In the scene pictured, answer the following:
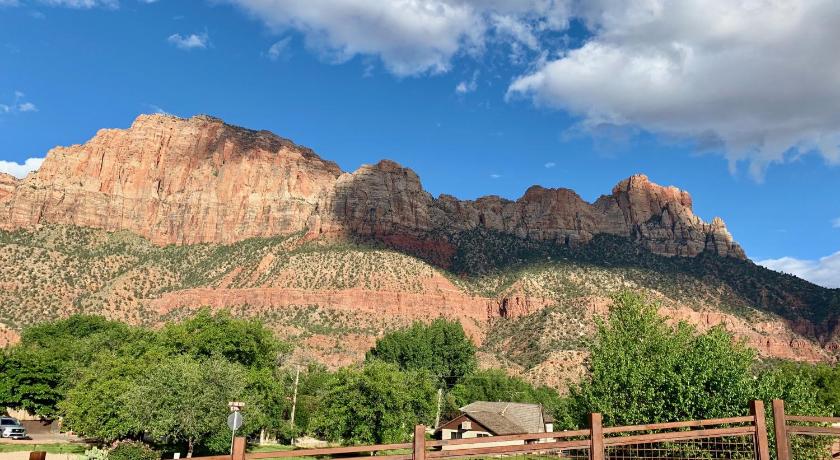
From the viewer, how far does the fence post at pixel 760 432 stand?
31.7 ft

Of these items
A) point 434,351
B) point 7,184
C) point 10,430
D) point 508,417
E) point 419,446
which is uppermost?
point 7,184

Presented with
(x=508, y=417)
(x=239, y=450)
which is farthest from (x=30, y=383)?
(x=239, y=450)

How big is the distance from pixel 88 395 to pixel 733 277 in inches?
5524

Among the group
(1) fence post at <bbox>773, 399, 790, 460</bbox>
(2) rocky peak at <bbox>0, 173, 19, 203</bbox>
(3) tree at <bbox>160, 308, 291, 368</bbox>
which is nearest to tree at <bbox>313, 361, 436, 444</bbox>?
(3) tree at <bbox>160, 308, 291, 368</bbox>

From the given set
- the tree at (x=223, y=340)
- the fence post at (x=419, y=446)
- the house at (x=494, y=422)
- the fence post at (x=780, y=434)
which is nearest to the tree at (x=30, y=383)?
the tree at (x=223, y=340)

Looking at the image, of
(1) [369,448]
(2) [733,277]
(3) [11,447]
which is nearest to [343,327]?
(3) [11,447]

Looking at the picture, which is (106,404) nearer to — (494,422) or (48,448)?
(48,448)

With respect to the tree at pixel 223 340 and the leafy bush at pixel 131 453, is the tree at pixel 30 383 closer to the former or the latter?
the tree at pixel 223 340

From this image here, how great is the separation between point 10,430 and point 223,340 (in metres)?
18.1

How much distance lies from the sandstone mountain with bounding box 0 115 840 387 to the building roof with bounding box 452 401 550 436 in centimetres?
4117

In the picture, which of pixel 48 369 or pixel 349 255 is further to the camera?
pixel 349 255

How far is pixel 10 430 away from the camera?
48.2 metres

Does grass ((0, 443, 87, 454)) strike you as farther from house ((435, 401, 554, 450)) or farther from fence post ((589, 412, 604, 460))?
fence post ((589, 412, 604, 460))

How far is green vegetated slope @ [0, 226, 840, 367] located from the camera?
117m
